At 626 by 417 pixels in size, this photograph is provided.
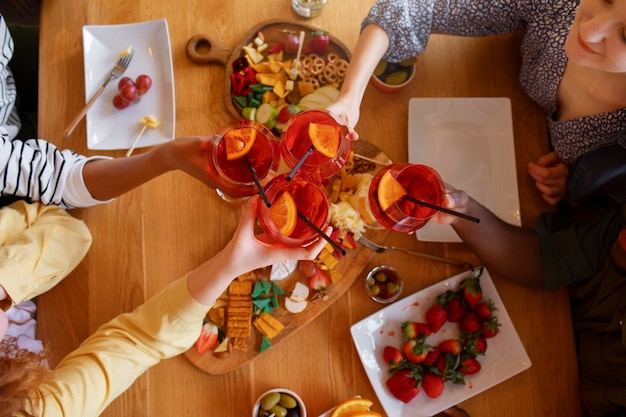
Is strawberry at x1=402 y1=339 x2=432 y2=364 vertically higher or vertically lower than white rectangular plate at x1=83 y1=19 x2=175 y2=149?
lower

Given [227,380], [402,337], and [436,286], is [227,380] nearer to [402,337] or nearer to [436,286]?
[402,337]

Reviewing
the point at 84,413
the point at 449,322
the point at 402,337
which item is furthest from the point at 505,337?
the point at 84,413

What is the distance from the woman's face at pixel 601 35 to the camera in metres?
0.98

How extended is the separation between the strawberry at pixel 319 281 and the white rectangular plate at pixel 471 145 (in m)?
0.41

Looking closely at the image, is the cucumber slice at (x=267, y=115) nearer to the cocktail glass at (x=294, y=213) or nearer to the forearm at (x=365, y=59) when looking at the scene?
the forearm at (x=365, y=59)

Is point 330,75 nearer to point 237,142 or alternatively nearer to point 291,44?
point 291,44

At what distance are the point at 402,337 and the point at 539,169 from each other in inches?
23.8

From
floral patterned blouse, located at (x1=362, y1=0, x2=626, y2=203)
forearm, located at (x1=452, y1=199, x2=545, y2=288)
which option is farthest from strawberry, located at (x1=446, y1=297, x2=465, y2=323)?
floral patterned blouse, located at (x1=362, y1=0, x2=626, y2=203)

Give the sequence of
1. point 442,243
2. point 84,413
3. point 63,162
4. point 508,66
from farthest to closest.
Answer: point 508,66 < point 442,243 < point 63,162 < point 84,413

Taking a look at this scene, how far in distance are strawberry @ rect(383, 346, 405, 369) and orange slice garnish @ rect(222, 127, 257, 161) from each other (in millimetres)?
633

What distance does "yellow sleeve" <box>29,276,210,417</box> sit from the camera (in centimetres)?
111

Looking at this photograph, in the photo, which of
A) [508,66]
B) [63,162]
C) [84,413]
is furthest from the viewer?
[508,66]

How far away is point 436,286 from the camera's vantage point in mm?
1288

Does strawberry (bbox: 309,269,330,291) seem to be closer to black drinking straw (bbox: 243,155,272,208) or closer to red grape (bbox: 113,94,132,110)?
black drinking straw (bbox: 243,155,272,208)
